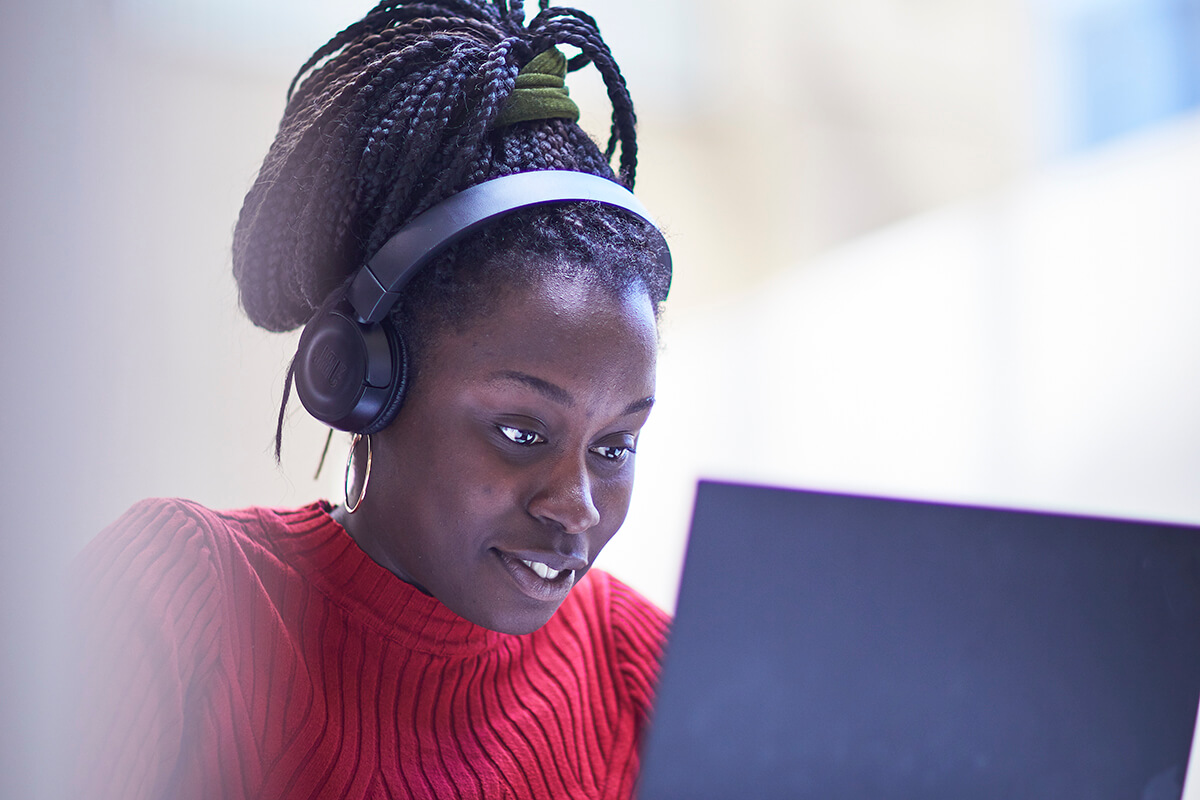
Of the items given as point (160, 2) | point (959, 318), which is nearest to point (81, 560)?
point (160, 2)

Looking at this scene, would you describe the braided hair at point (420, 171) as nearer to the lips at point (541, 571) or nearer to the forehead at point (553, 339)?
the forehead at point (553, 339)

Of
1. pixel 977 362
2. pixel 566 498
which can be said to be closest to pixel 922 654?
pixel 566 498

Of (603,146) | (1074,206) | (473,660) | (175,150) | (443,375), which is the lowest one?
(473,660)

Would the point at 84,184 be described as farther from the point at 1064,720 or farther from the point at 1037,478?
the point at 1037,478

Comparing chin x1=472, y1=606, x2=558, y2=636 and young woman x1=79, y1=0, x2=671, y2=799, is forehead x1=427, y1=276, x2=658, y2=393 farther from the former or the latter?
chin x1=472, y1=606, x2=558, y2=636

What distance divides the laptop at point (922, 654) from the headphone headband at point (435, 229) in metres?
0.31

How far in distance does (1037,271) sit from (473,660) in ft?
4.85

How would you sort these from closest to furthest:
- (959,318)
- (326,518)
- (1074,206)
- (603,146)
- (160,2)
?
(160,2) → (326,518) → (603,146) → (959,318) → (1074,206)

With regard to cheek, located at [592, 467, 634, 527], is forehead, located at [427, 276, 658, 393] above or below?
above

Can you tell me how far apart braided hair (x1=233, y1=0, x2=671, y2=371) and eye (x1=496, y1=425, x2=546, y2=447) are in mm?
89

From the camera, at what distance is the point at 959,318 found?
1749 mm

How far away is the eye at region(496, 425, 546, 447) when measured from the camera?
0.69 metres

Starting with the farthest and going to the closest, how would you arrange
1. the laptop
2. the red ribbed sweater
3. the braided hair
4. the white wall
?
the white wall → the braided hair → the red ribbed sweater → the laptop

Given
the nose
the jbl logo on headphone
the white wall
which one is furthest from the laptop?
A: the white wall
